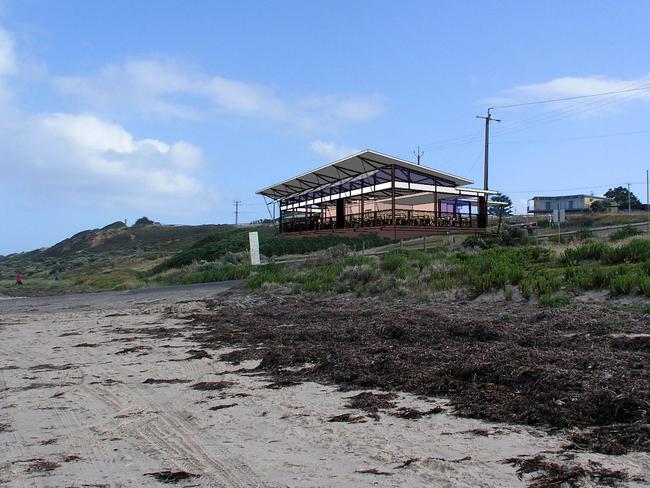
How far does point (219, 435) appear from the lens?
5496 mm

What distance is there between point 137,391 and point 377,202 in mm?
39229

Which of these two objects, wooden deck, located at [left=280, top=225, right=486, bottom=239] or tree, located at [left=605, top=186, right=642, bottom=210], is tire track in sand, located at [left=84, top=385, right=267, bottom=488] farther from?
tree, located at [left=605, top=186, right=642, bottom=210]

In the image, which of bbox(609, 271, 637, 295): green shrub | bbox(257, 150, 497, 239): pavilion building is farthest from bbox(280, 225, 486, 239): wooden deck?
bbox(609, 271, 637, 295): green shrub

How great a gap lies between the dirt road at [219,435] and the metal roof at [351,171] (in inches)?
1252

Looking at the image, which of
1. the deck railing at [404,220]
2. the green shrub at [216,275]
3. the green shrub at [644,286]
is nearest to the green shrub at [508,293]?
the green shrub at [644,286]

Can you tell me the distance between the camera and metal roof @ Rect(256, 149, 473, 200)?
3997cm

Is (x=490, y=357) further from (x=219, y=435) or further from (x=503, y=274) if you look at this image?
(x=503, y=274)

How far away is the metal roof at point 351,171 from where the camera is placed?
40.0 m

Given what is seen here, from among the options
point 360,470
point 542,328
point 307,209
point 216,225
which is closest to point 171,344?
point 542,328

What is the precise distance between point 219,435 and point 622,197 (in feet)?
340

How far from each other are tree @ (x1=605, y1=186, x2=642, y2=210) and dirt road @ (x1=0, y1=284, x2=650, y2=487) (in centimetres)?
8764

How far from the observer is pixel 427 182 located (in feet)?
142

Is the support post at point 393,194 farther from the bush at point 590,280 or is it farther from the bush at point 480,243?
the bush at point 590,280

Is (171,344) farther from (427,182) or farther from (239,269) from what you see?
(427,182)
